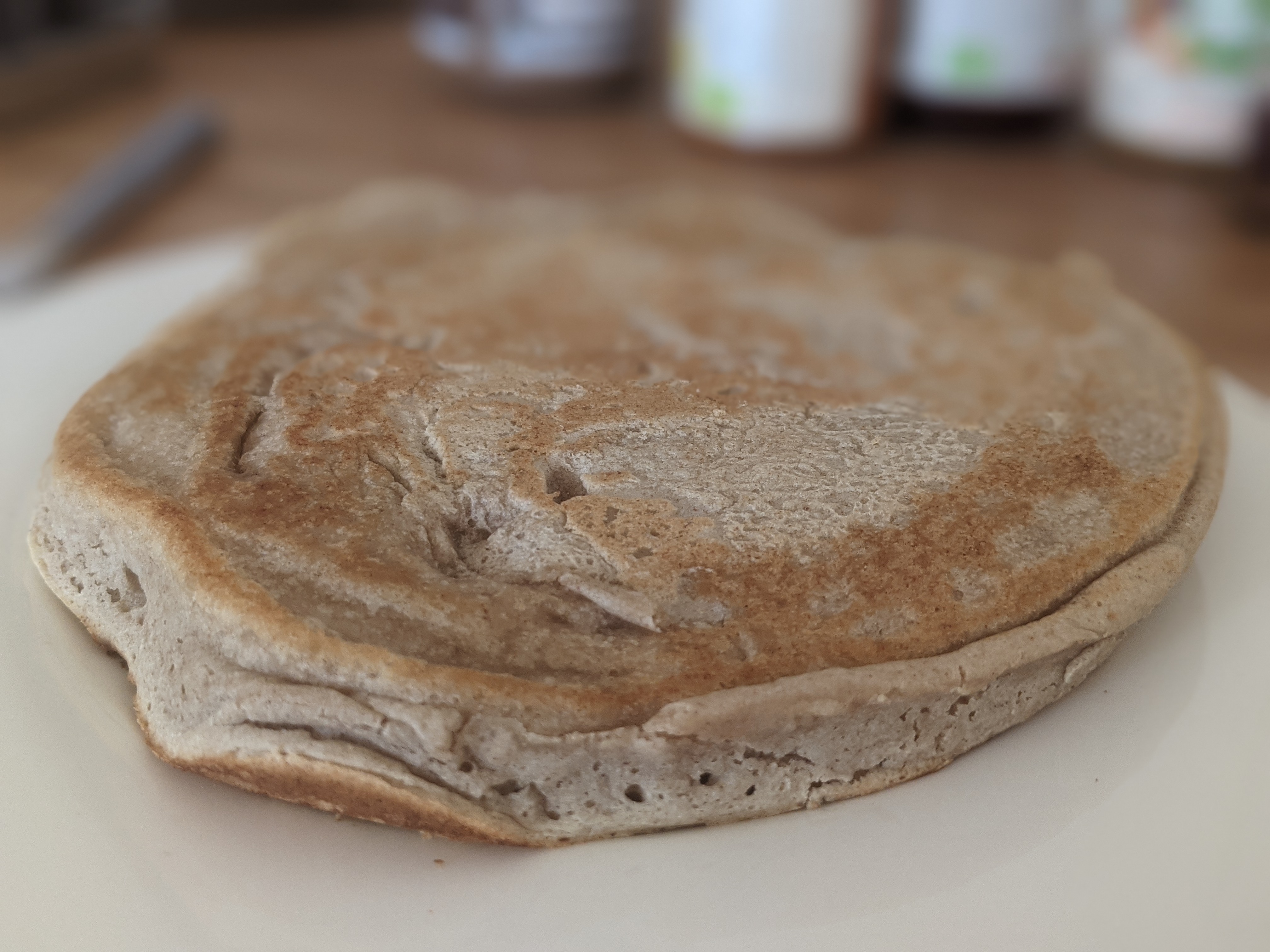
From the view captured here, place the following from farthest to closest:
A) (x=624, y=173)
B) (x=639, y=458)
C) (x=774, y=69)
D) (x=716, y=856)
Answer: (x=624, y=173) < (x=774, y=69) < (x=639, y=458) < (x=716, y=856)

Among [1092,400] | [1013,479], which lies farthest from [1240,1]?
[1013,479]

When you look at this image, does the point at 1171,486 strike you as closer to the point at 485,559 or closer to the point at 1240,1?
the point at 485,559

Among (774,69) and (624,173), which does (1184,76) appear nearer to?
(774,69)

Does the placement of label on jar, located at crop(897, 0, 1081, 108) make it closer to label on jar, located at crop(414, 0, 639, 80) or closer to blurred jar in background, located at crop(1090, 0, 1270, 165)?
blurred jar in background, located at crop(1090, 0, 1270, 165)

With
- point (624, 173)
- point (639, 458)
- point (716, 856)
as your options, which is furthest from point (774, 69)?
point (716, 856)

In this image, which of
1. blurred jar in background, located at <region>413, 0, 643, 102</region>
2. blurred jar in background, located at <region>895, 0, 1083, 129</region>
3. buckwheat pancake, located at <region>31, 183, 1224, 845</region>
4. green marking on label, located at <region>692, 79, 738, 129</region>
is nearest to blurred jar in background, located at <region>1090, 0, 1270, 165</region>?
blurred jar in background, located at <region>895, 0, 1083, 129</region>
